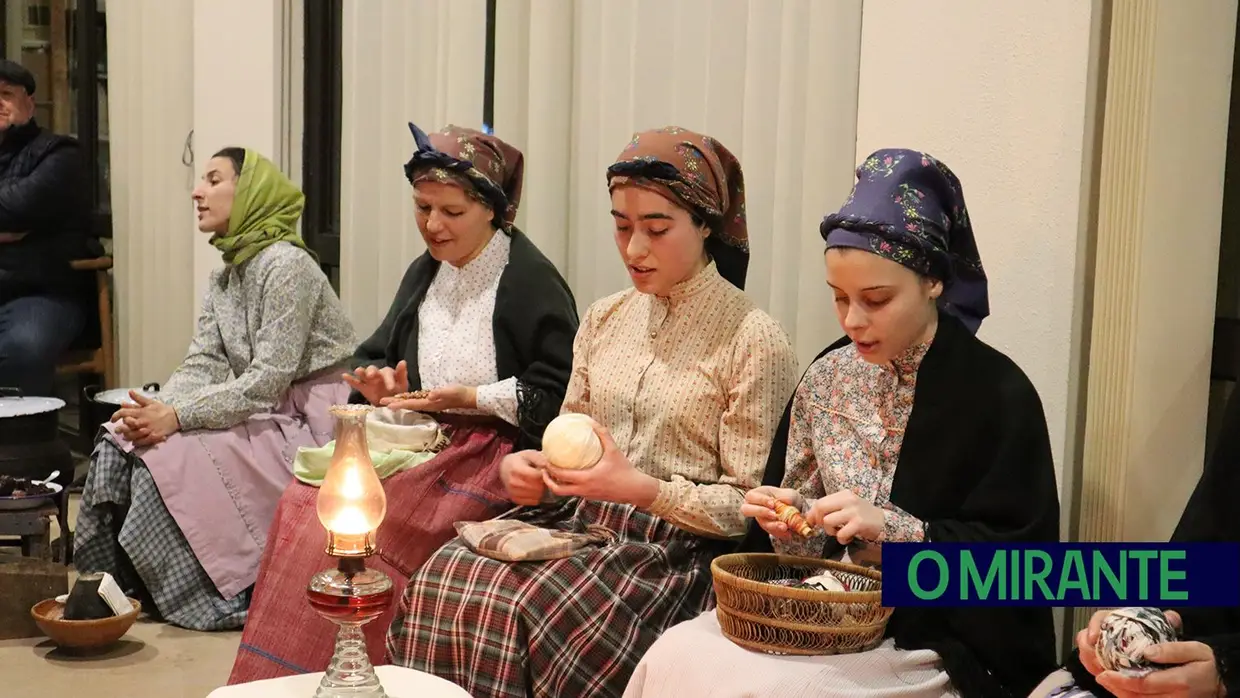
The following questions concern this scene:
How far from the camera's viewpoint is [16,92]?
6.12 meters

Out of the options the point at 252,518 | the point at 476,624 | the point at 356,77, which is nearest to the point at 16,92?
the point at 356,77

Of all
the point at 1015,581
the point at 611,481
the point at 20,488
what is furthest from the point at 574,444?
the point at 20,488

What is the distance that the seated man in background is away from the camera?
596 cm

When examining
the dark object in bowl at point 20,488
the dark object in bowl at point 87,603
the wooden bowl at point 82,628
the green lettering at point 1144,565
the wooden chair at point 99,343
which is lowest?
the wooden bowl at point 82,628

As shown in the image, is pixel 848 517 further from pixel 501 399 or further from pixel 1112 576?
pixel 501 399

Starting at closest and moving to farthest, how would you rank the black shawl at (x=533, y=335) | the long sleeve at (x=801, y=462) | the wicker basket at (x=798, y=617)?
the wicker basket at (x=798, y=617) → the long sleeve at (x=801, y=462) → the black shawl at (x=533, y=335)

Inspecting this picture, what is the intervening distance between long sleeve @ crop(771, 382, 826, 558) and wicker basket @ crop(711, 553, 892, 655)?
0.92ft

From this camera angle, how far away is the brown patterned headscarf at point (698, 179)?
2748mm

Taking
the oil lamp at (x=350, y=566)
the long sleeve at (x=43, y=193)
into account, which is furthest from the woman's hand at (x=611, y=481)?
the long sleeve at (x=43, y=193)

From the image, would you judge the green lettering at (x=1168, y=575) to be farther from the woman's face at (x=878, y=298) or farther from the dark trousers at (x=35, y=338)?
the dark trousers at (x=35, y=338)

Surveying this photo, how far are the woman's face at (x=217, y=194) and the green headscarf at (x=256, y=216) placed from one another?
22 millimetres

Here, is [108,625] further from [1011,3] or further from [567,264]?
[1011,3]

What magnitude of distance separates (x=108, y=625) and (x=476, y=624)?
1.70 metres

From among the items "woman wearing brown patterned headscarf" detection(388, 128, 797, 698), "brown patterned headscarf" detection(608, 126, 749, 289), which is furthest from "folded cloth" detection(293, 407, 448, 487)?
"brown patterned headscarf" detection(608, 126, 749, 289)
